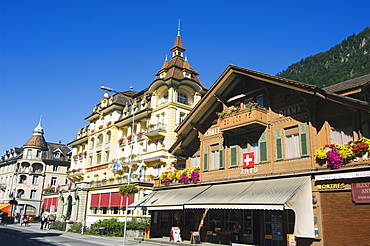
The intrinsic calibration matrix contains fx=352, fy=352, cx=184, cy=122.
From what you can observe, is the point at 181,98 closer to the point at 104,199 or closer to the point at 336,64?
the point at 104,199

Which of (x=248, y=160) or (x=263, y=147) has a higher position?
(x=263, y=147)

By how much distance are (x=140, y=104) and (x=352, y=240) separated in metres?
35.4

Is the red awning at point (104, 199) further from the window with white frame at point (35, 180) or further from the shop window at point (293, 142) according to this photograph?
the window with white frame at point (35, 180)

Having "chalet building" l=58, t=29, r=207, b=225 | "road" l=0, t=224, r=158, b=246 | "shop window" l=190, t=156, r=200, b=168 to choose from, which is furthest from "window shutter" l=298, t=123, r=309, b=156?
"chalet building" l=58, t=29, r=207, b=225

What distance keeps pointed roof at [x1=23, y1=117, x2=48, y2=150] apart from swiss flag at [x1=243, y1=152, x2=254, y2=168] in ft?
221

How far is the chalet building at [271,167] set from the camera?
1708cm

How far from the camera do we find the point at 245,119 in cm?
2216

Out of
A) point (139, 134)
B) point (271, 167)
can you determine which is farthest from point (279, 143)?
point (139, 134)

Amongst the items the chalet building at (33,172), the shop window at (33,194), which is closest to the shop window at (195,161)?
the chalet building at (33,172)

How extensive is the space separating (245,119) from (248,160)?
2720mm

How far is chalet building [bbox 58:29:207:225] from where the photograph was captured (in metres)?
40.9

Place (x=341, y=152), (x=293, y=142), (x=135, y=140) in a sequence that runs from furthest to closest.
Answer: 1. (x=135, y=140)
2. (x=293, y=142)
3. (x=341, y=152)

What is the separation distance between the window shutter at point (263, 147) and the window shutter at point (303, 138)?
8.36 feet

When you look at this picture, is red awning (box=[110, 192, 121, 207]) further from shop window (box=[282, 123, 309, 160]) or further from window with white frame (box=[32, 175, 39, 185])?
window with white frame (box=[32, 175, 39, 185])
